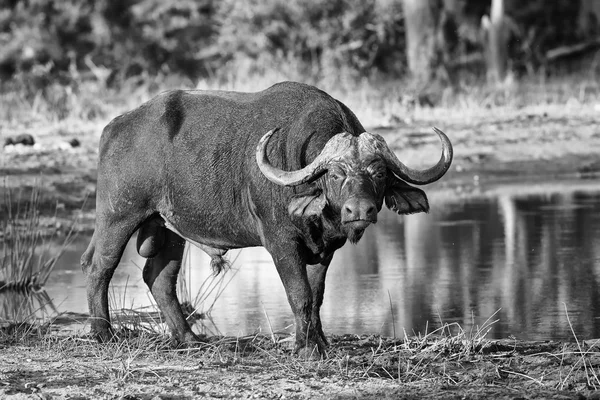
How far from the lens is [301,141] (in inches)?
286

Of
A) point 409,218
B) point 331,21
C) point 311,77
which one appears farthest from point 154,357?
point 331,21

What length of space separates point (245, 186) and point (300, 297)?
81 centimetres

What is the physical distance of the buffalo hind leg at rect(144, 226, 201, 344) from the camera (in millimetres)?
8148

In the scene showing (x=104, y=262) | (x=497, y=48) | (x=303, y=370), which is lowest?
(x=303, y=370)

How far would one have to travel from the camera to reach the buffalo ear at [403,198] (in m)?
7.19

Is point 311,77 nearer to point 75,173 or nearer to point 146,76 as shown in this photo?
point 146,76

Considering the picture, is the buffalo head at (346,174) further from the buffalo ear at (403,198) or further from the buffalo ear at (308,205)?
the buffalo ear at (403,198)

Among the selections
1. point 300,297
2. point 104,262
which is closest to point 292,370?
point 300,297

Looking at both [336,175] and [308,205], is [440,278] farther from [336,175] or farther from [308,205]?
[336,175]

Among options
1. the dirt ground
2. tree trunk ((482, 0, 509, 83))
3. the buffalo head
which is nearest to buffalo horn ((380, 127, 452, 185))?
the buffalo head

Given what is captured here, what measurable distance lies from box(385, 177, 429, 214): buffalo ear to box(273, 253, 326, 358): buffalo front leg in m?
0.64

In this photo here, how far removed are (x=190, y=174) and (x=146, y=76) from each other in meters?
22.8

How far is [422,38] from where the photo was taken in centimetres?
2678

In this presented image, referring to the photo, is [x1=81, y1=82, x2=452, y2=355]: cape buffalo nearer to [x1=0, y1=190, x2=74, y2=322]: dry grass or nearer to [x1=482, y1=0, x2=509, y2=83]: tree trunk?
[x1=0, y1=190, x2=74, y2=322]: dry grass
